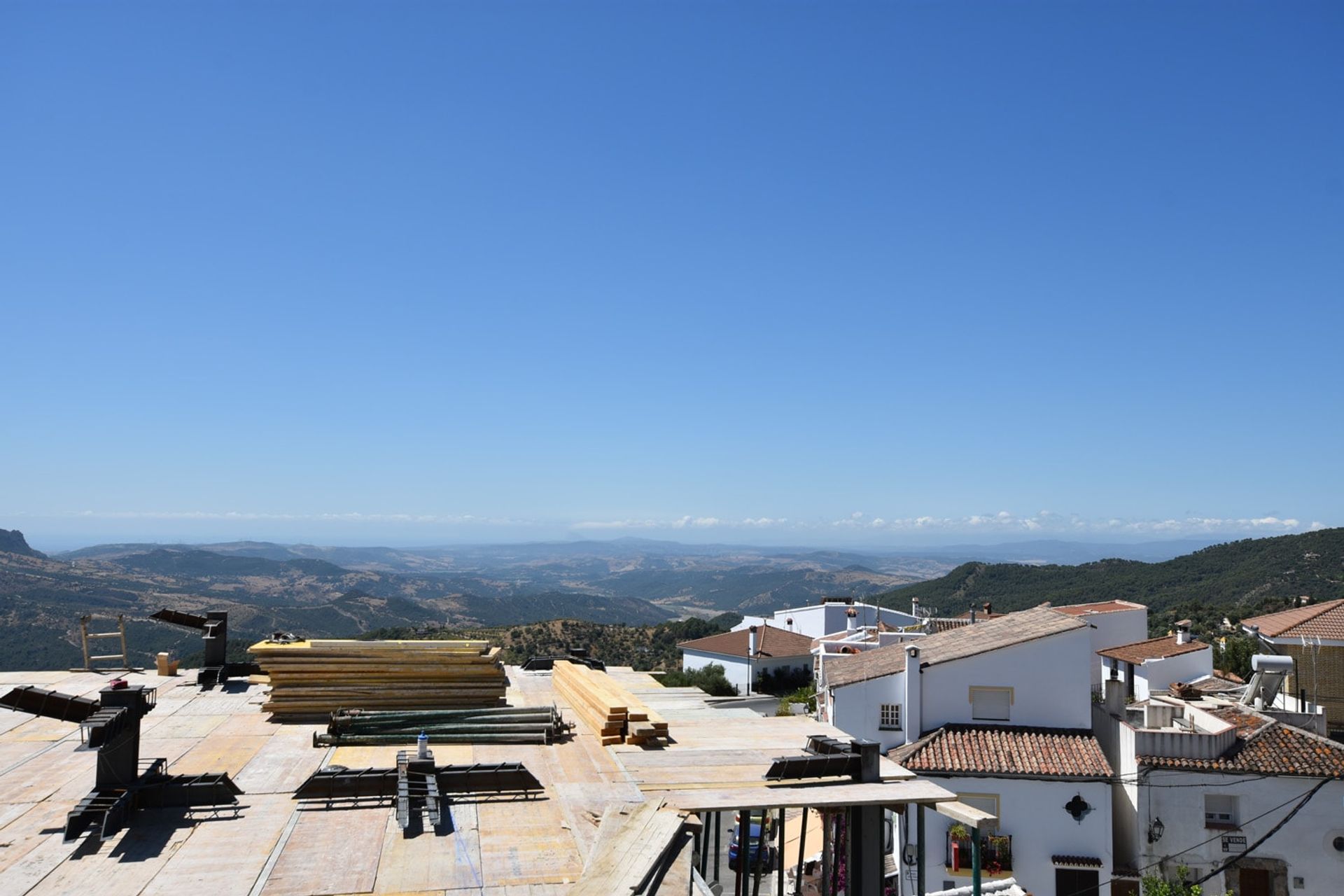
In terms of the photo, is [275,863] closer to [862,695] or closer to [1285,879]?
[862,695]

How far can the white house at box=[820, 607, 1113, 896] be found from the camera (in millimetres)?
24828

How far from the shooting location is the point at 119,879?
696cm

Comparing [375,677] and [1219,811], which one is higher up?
[375,677]

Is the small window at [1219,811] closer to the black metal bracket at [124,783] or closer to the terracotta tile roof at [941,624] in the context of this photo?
the black metal bracket at [124,783]

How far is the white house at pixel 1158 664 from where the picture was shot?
127ft

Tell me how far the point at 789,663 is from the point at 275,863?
5415cm

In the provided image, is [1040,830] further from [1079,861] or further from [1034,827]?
[1079,861]

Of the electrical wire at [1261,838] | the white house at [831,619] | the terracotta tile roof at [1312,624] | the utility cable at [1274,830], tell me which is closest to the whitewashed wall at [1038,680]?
the electrical wire at [1261,838]

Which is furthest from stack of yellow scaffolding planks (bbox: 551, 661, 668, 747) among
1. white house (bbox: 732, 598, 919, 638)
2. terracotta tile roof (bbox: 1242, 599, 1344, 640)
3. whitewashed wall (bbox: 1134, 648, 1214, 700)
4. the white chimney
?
white house (bbox: 732, 598, 919, 638)

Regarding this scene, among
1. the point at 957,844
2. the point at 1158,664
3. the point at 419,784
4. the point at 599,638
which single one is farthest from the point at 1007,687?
the point at 599,638

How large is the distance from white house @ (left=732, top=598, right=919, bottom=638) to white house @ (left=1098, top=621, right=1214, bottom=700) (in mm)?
18305

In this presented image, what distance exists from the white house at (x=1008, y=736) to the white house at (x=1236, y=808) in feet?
3.85

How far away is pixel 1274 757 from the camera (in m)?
25.2

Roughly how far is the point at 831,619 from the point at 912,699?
34.6 m
